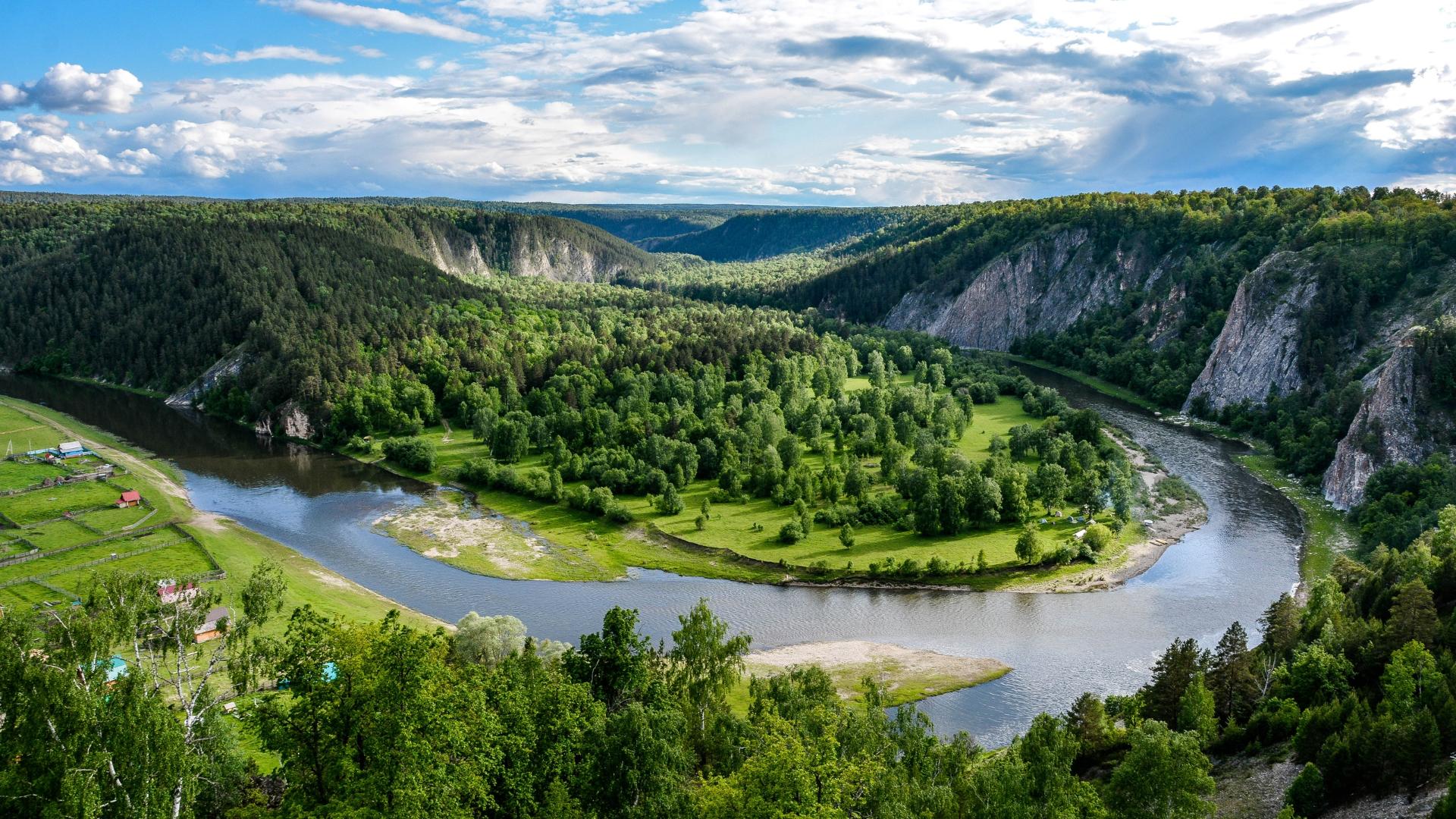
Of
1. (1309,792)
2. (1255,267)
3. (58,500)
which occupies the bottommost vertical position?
(58,500)

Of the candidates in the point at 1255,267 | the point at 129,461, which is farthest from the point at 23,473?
the point at 1255,267

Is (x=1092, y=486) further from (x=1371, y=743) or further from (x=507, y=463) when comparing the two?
(x=507, y=463)

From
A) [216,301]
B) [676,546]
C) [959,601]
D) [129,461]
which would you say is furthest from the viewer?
[216,301]

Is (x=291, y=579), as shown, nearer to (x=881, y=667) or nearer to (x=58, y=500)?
(x=58, y=500)

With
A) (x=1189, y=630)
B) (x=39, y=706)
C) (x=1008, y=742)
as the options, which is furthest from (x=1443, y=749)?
(x=39, y=706)

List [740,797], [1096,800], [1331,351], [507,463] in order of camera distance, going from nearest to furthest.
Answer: [740,797]
[1096,800]
[507,463]
[1331,351]

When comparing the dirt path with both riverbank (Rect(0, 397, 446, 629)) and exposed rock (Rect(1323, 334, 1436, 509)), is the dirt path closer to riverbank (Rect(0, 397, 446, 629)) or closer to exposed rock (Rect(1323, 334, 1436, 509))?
riverbank (Rect(0, 397, 446, 629))

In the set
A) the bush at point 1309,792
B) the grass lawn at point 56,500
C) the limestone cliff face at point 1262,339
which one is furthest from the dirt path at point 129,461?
the limestone cliff face at point 1262,339
